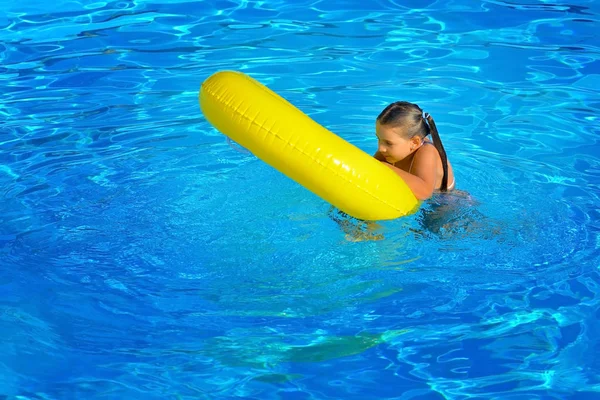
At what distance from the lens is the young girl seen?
5.04 m

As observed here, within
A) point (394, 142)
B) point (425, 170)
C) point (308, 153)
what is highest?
point (394, 142)

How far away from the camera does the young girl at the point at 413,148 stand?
5.04m

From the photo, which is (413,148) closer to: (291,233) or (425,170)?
(425,170)

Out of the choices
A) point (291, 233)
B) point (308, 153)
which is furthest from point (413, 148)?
point (308, 153)

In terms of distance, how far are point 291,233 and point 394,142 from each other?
823 millimetres

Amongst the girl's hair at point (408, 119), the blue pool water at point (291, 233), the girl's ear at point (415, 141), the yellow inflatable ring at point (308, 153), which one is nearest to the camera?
the blue pool water at point (291, 233)

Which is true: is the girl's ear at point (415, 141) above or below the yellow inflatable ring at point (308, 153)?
above

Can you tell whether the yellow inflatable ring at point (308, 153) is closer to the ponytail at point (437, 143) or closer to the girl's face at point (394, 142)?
the girl's face at point (394, 142)

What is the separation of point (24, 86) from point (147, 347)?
448cm

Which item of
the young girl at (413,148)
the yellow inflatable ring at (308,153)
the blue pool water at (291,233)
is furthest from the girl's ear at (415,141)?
the yellow inflatable ring at (308,153)

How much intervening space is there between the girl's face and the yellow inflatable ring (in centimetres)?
43

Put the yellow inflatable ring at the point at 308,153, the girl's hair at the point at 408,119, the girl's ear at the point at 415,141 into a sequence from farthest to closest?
the girl's ear at the point at 415,141 < the girl's hair at the point at 408,119 < the yellow inflatable ring at the point at 308,153

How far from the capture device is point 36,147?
21.4ft

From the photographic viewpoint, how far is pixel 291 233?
16.9 feet
